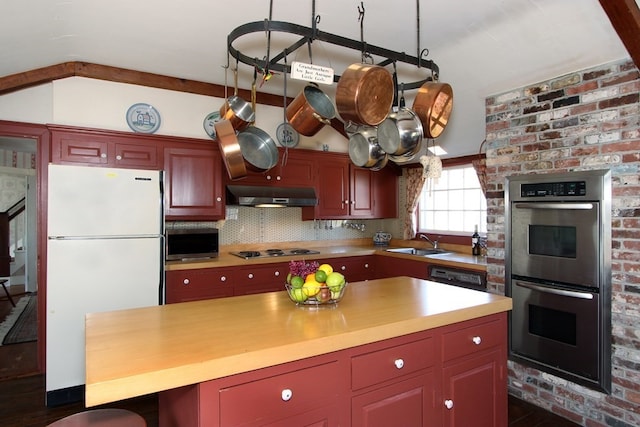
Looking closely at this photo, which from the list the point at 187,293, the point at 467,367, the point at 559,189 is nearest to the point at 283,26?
the point at 467,367

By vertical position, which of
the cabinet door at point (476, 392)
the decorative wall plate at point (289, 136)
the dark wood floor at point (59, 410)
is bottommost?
the dark wood floor at point (59, 410)

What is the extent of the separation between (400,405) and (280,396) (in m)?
0.59

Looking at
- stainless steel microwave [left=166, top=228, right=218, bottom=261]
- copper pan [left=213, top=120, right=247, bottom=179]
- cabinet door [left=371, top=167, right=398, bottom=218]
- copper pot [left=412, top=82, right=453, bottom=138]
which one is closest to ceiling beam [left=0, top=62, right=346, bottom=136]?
copper pan [left=213, top=120, right=247, bottom=179]

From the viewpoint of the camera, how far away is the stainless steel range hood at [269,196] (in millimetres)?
3736

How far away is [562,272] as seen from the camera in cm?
262

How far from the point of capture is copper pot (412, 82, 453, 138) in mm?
1896

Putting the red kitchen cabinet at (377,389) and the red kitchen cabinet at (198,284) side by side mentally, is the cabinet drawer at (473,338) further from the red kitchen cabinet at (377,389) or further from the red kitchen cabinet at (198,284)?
the red kitchen cabinet at (198,284)

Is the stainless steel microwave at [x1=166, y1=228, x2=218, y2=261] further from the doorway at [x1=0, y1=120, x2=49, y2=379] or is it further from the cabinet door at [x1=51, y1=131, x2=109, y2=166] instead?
the doorway at [x1=0, y1=120, x2=49, y2=379]

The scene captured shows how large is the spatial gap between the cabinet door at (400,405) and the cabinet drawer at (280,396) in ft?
0.52

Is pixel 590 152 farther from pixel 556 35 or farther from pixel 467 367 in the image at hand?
pixel 467 367

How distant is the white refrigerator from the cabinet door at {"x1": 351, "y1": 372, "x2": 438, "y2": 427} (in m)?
2.05

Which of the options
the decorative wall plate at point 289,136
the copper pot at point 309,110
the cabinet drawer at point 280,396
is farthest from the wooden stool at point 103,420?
the decorative wall plate at point 289,136

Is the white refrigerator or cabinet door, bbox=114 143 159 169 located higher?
cabinet door, bbox=114 143 159 169

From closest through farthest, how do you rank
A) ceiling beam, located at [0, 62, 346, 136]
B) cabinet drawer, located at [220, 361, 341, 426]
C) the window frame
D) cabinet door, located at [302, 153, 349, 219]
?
cabinet drawer, located at [220, 361, 341, 426], ceiling beam, located at [0, 62, 346, 136], the window frame, cabinet door, located at [302, 153, 349, 219]
